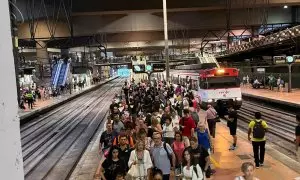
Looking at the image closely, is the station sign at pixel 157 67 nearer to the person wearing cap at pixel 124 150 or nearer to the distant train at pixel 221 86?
the distant train at pixel 221 86

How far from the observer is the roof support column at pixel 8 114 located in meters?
1.39

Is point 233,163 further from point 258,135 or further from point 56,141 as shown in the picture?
point 56,141

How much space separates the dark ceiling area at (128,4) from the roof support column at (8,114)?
41.9 metres

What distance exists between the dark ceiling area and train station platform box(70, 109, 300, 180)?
1031 inches

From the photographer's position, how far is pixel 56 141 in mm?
22562

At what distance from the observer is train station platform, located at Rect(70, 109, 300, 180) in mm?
11453

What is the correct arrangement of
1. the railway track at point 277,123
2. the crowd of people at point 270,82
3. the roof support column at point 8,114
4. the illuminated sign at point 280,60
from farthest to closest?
the crowd of people at point 270,82 → the illuminated sign at point 280,60 → the railway track at point 277,123 → the roof support column at point 8,114

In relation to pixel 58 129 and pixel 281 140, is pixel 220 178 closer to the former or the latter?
pixel 281 140

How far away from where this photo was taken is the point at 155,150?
808 centimetres

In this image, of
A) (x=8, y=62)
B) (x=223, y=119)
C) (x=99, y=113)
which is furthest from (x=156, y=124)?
(x=99, y=113)

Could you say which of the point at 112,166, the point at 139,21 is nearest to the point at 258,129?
the point at 112,166

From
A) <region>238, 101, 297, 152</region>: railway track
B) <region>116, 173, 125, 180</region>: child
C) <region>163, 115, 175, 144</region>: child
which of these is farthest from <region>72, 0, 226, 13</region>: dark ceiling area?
<region>116, 173, 125, 180</region>: child

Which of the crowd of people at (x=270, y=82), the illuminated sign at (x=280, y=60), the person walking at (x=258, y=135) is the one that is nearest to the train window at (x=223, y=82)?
the illuminated sign at (x=280, y=60)

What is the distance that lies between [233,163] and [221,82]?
15450 mm
